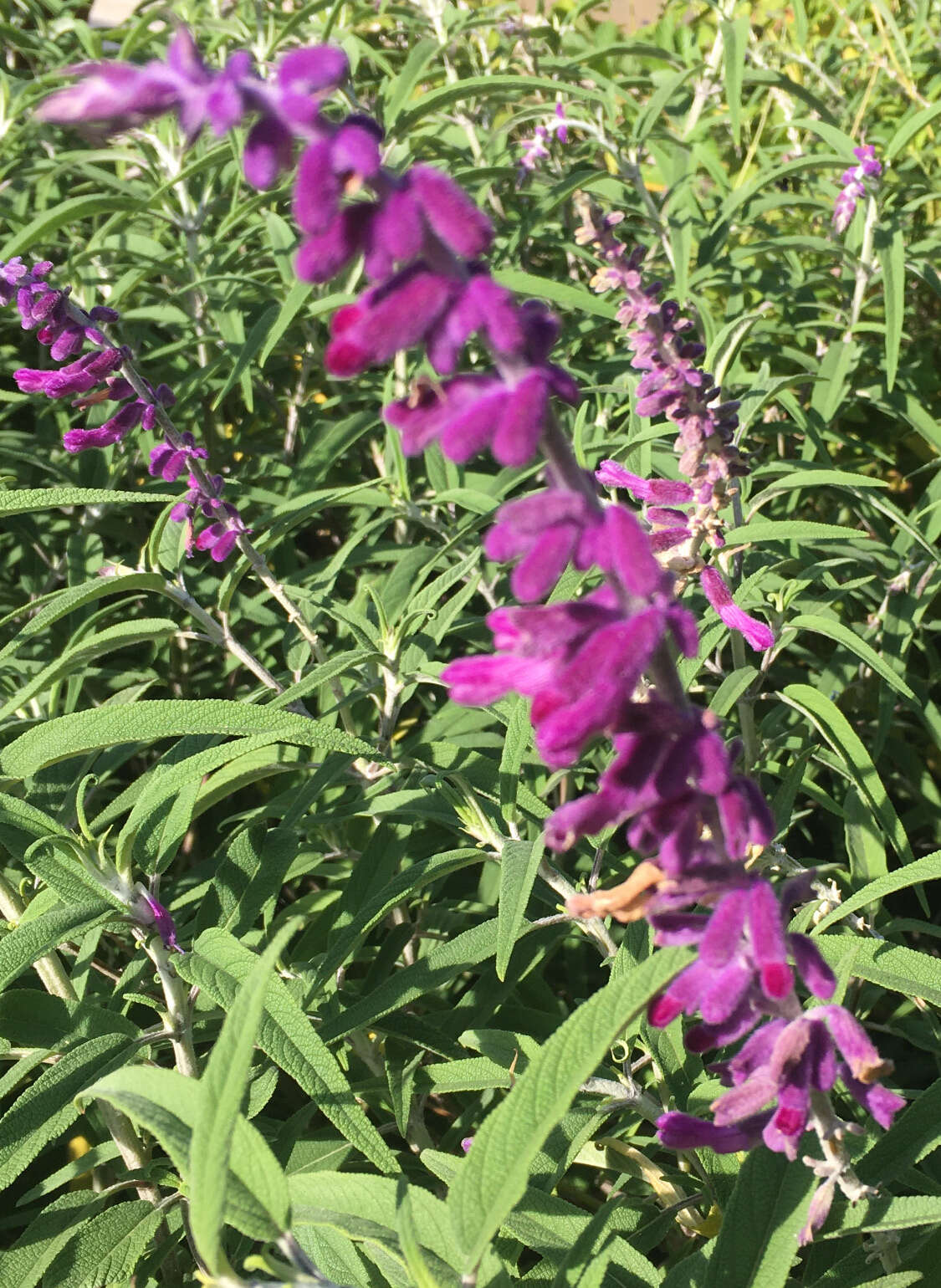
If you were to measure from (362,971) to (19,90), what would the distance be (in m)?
5.10

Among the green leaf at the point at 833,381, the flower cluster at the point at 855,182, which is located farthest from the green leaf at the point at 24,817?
the flower cluster at the point at 855,182

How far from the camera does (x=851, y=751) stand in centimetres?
306

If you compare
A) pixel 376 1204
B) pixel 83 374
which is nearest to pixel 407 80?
pixel 83 374

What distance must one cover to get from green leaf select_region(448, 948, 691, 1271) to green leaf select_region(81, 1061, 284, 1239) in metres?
0.28

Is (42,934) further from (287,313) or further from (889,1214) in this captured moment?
(287,313)

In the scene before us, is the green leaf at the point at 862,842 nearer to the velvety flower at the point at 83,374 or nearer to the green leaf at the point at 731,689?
the green leaf at the point at 731,689

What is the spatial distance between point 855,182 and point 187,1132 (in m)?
4.79

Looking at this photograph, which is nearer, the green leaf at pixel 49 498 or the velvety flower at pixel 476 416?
the velvety flower at pixel 476 416

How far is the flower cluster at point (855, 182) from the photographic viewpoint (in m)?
4.64

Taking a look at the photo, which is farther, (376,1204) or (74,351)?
(74,351)

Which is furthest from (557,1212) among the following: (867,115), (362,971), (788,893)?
(867,115)

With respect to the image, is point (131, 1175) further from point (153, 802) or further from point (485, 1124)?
point (485, 1124)

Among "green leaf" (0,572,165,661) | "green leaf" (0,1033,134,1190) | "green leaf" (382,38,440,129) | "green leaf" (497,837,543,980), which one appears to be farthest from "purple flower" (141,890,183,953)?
"green leaf" (382,38,440,129)

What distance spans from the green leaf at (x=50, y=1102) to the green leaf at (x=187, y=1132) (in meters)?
0.70
